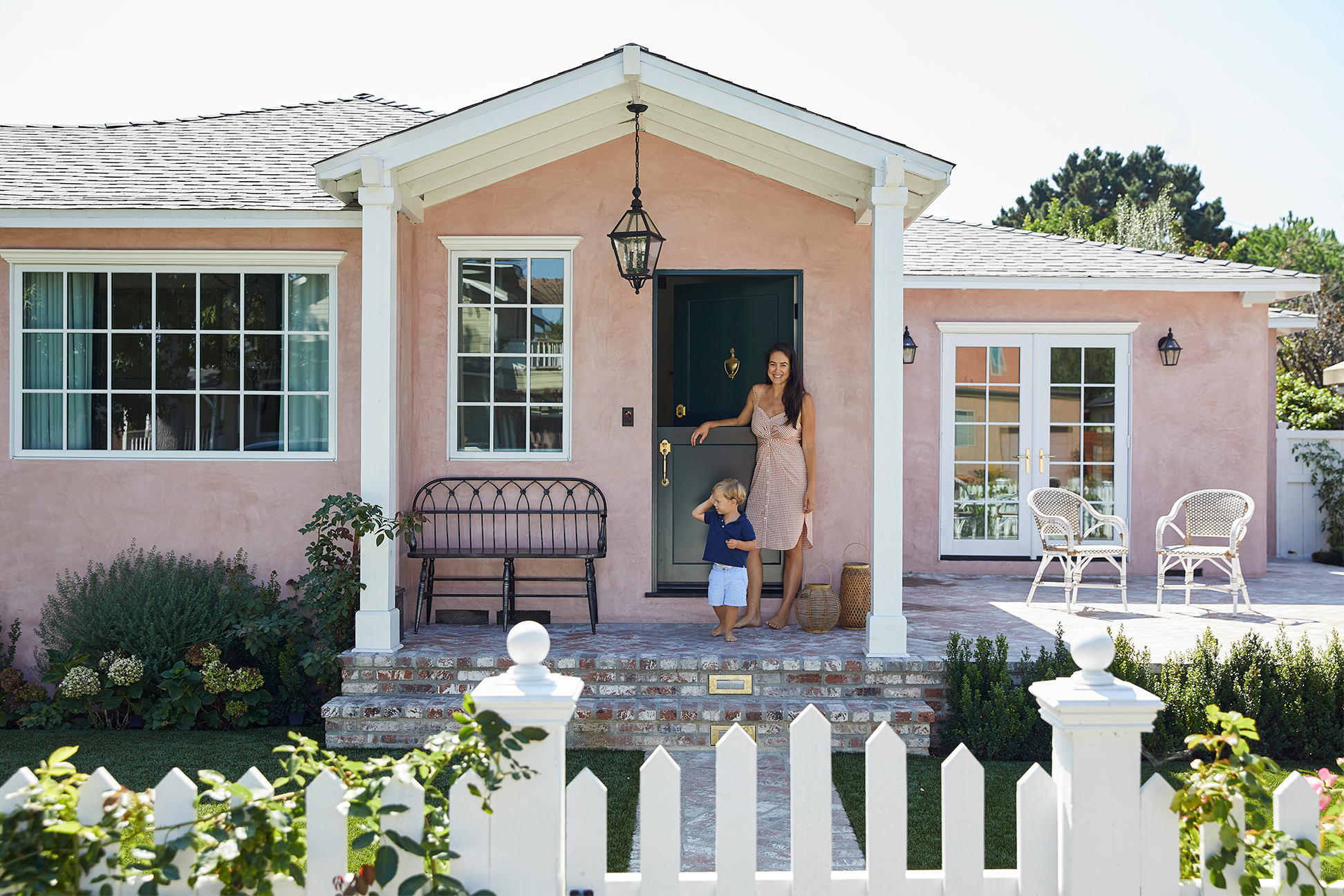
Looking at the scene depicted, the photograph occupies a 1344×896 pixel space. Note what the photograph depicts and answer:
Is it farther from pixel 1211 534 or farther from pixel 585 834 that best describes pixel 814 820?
pixel 1211 534

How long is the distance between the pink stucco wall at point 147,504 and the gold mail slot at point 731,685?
2979mm

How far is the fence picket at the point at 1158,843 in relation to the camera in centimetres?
205

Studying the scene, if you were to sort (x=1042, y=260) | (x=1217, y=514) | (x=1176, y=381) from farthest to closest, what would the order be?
(x=1042, y=260)
(x=1176, y=381)
(x=1217, y=514)

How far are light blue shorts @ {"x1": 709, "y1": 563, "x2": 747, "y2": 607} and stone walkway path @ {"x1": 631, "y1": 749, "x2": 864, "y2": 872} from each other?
3.36 ft

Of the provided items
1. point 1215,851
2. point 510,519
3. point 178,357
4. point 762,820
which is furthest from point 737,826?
point 178,357

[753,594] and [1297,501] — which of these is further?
[1297,501]

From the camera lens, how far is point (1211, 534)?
802 cm

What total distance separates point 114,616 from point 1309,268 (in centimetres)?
3469

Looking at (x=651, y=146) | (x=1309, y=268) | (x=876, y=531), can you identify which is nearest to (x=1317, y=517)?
(x=876, y=531)

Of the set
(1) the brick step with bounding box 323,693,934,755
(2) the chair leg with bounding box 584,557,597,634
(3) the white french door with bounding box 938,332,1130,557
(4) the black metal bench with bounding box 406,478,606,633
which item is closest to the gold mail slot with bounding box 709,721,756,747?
(1) the brick step with bounding box 323,693,934,755

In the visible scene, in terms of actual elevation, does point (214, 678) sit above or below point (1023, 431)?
below

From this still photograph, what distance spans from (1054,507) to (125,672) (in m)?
7.35

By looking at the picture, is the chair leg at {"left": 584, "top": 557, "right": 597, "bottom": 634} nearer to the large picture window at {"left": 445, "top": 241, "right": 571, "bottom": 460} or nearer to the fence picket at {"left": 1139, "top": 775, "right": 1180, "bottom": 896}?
the large picture window at {"left": 445, "top": 241, "right": 571, "bottom": 460}

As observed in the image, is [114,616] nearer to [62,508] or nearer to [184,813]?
[62,508]
